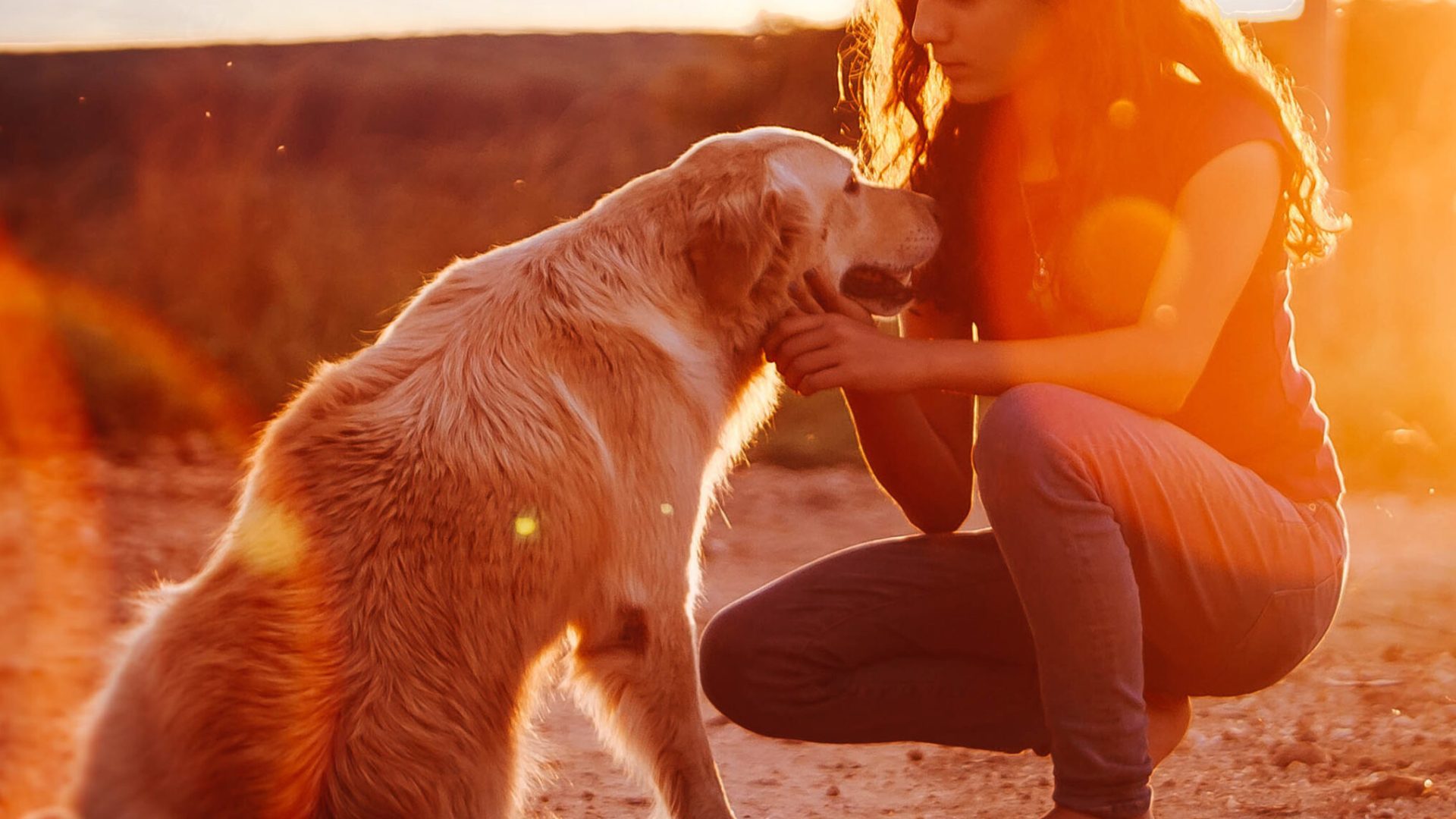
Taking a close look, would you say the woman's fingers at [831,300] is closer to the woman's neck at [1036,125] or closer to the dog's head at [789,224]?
the dog's head at [789,224]

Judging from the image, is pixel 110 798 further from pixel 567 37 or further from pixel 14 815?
pixel 567 37

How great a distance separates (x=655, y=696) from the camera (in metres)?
2.48

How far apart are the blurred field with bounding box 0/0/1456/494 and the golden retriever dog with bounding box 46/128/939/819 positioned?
4361mm

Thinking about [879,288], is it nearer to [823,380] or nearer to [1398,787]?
[823,380]

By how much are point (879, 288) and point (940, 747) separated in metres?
1.32

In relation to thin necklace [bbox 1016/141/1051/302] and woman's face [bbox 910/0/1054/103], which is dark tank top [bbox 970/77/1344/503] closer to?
thin necklace [bbox 1016/141/1051/302]

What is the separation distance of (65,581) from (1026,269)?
11.2ft

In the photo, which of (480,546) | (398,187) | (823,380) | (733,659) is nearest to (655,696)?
(733,659)

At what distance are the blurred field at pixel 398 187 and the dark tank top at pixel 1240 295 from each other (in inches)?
157

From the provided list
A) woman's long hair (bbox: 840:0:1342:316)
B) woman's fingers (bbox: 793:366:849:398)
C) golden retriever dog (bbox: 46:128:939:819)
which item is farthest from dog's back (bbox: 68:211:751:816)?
woman's long hair (bbox: 840:0:1342:316)

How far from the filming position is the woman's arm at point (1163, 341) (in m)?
2.30

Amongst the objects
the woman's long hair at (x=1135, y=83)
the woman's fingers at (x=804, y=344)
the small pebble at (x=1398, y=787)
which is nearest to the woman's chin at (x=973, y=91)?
the woman's long hair at (x=1135, y=83)

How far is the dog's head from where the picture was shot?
264 centimetres

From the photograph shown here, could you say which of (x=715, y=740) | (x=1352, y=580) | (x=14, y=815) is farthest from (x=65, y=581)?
(x=1352, y=580)
